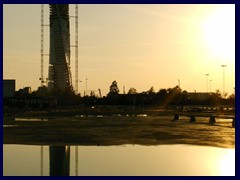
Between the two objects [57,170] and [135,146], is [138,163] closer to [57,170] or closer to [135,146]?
[57,170]

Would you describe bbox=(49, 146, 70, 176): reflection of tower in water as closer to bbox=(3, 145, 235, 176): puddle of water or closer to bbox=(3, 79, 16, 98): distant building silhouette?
bbox=(3, 145, 235, 176): puddle of water

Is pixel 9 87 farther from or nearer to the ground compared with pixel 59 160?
farther from the ground

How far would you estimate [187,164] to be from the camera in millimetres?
17188

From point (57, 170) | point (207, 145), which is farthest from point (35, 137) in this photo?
point (57, 170)

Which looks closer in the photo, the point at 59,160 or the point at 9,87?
the point at 59,160

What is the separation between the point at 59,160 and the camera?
17.6 metres

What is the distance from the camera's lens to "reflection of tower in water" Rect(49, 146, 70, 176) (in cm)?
1505

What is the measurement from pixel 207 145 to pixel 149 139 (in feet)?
13.6

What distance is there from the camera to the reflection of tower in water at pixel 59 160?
1505 cm

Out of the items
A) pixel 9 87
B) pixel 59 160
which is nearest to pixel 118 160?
pixel 59 160

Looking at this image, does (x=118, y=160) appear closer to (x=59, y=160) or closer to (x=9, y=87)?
(x=59, y=160)
